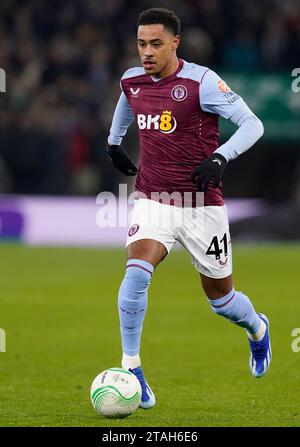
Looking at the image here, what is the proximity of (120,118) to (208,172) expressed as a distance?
4.39 feet

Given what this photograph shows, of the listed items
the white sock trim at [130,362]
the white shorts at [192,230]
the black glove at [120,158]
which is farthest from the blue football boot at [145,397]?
the black glove at [120,158]

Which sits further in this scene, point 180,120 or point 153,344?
point 153,344

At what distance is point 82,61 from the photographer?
21.9 metres

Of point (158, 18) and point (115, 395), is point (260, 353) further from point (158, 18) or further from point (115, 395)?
point (158, 18)

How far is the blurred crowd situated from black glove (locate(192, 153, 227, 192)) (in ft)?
42.9

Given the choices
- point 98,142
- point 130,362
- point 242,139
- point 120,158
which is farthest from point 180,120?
point 98,142

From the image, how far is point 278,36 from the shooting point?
2162cm

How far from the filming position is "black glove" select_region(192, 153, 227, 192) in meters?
6.91

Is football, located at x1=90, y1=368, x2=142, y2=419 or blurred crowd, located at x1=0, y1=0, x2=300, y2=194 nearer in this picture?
football, located at x1=90, y1=368, x2=142, y2=419

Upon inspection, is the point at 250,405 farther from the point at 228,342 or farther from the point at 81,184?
the point at 81,184

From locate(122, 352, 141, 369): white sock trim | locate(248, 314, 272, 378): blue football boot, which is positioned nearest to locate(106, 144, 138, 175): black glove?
locate(248, 314, 272, 378): blue football boot

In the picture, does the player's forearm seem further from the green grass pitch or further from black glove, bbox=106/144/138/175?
the green grass pitch

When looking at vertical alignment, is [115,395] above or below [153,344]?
above

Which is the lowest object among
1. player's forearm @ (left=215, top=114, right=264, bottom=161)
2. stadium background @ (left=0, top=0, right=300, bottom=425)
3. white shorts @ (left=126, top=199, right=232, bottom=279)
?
stadium background @ (left=0, top=0, right=300, bottom=425)
